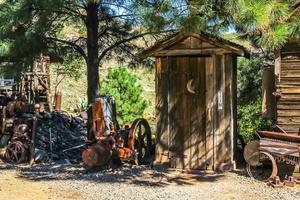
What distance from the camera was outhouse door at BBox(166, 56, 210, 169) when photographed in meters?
9.92

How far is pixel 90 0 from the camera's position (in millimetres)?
10219

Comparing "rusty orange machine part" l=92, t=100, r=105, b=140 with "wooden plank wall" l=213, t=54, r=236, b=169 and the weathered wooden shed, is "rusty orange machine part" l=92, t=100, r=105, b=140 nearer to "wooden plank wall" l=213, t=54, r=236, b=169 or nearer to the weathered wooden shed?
the weathered wooden shed

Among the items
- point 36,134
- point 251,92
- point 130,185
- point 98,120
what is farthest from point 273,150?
point 36,134

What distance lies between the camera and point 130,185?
28.6 ft

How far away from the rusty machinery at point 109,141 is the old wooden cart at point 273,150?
2.57 m

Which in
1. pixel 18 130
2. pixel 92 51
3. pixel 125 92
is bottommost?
pixel 18 130

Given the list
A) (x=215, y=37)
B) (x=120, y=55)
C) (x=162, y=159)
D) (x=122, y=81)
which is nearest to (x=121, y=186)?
(x=162, y=159)

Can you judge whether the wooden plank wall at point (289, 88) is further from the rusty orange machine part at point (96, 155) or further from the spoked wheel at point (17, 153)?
the spoked wheel at point (17, 153)

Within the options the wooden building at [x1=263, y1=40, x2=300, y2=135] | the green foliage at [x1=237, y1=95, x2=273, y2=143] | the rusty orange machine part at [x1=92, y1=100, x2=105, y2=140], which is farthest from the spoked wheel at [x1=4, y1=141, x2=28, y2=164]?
the green foliage at [x1=237, y1=95, x2=273, y2=143]

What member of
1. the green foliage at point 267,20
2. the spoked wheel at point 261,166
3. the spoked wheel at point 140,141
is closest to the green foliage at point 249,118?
the spoked wheel at point 140,141

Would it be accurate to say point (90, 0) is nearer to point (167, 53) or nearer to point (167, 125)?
point (167, 53)

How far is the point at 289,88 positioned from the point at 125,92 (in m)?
12.9

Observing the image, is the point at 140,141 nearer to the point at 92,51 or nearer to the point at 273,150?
the point at 92,51

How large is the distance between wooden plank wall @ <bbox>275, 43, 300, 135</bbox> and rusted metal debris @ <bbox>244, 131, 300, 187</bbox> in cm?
62
